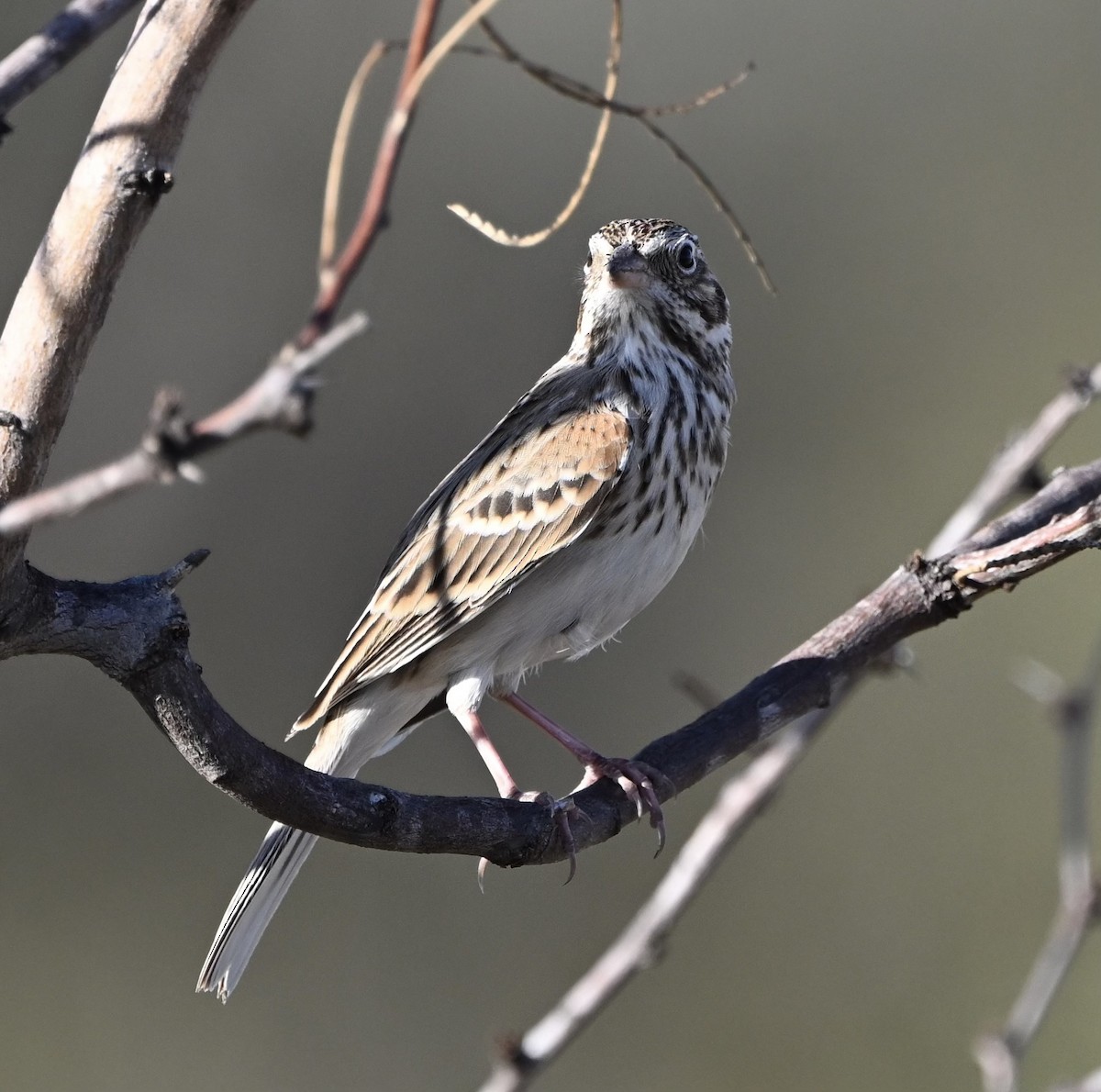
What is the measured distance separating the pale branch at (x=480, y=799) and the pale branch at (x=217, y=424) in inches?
36.4

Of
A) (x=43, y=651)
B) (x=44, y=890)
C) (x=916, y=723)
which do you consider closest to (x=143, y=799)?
(x=44, y=890)

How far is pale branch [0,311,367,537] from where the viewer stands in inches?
59.3

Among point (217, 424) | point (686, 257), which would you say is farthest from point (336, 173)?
point (686, 257)

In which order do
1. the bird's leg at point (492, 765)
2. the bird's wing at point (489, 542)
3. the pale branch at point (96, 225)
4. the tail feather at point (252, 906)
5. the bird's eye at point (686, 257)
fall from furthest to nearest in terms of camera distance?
the bird's eye at point (686, 257)
the bird's wing at point (489, 542)
the tail feather at point (252, 906)
the bird's leg at point (492, 765)
the pale branch at point (96, 225)

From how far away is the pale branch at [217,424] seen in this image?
59.3 inches

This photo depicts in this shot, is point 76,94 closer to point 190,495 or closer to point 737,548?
point 190,495

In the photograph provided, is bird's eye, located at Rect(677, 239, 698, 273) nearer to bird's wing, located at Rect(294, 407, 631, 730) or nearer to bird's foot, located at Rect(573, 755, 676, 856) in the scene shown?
bird's wing, located at Rect(294, 407, 631, 730)

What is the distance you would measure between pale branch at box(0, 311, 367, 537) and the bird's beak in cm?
336

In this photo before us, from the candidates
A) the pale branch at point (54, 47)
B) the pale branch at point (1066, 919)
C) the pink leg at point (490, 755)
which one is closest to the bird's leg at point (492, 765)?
the pink leg at point (490, 755)

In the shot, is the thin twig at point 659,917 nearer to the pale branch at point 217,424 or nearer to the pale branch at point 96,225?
the pale branch at point 96,225

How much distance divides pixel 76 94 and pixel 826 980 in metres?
6.69

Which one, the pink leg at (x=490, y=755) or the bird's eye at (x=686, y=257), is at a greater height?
the bird's eye at (x=686, y=257)

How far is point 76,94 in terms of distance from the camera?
375 inches

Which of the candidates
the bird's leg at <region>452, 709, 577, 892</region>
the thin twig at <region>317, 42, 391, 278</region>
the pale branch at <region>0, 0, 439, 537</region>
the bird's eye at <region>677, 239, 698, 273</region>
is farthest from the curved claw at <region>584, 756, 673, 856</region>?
the pale branch at <region>0, 0, 439, 537</region>
